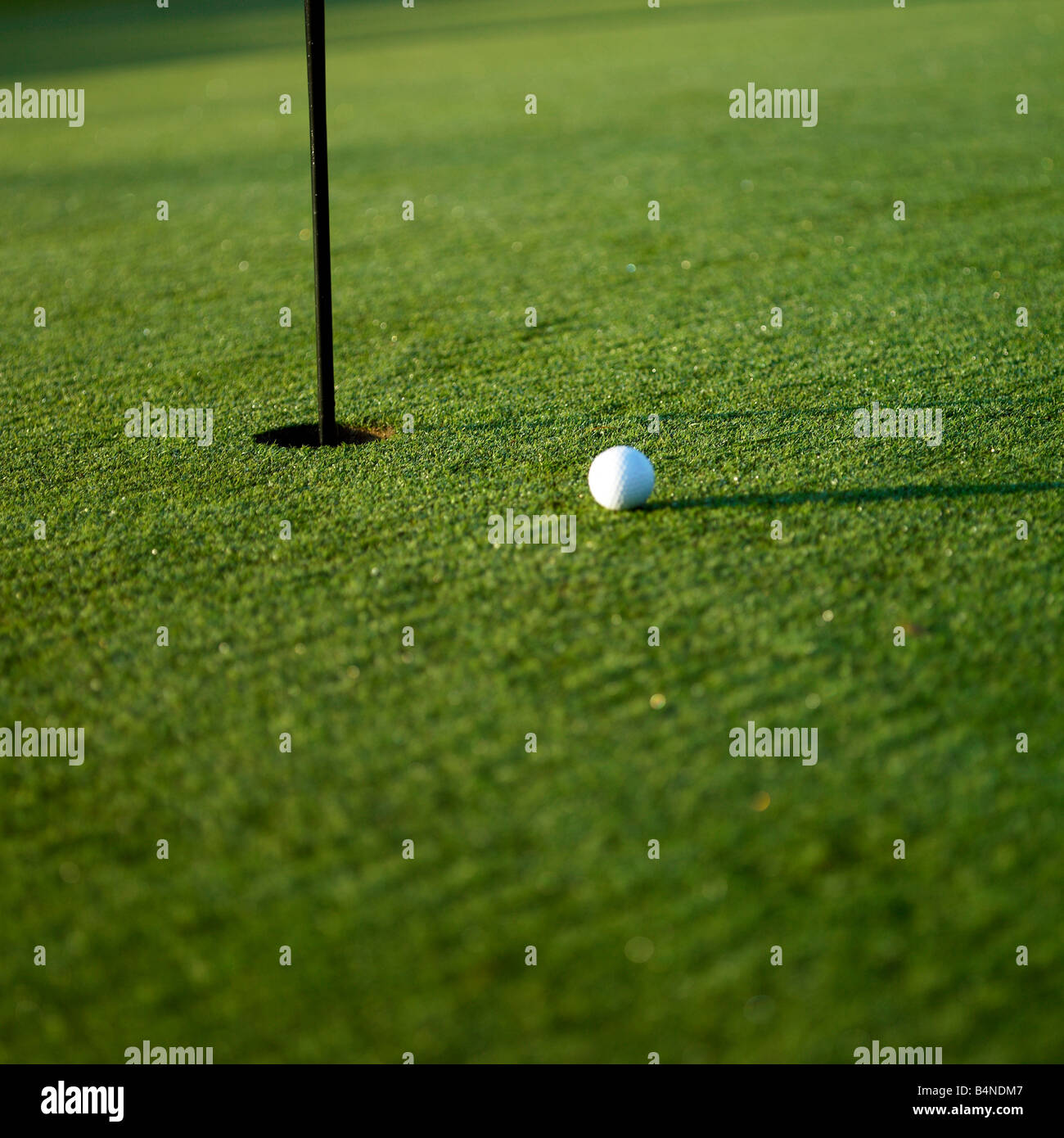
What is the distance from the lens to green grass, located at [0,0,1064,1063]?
2.57 m

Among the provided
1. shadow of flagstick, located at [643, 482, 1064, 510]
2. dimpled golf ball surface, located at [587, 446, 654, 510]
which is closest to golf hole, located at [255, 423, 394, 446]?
dimpled golf ball surface, located at [587, 446, 654, 510]

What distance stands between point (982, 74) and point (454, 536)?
15.5m

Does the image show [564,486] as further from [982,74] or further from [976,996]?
[982,74]

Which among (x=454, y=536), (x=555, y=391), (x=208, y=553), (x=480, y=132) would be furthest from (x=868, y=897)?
(x=480, y=132)

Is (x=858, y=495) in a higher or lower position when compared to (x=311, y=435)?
lower

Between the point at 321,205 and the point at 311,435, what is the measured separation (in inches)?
55.7

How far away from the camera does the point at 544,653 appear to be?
3748 mm

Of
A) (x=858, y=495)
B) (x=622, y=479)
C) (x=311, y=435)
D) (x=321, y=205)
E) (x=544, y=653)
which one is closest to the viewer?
(x=544, y=653)

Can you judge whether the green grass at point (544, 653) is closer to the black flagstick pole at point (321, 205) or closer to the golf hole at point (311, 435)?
the golf hole at point (311, 435)

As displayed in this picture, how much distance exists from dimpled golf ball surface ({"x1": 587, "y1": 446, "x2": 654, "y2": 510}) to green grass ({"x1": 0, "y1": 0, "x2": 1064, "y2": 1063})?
142 millimetres

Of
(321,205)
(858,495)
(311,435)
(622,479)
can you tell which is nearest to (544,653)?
(622,479)

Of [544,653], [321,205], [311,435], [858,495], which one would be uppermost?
[321,205]

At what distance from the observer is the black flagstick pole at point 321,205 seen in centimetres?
474

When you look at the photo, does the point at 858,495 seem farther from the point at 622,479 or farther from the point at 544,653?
the point at 544,653
